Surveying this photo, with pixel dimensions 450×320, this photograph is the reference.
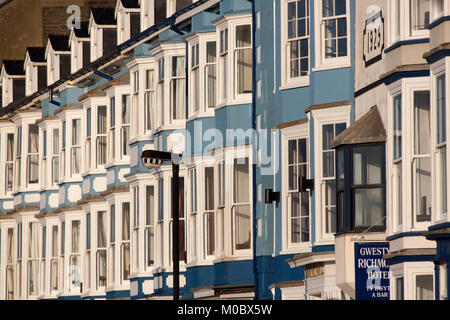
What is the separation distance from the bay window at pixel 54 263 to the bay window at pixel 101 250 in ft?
17.5

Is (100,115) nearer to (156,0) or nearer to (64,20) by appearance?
(156,0)

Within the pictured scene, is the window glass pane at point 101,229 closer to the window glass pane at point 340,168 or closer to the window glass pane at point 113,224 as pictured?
the window glass pane at point 113,224

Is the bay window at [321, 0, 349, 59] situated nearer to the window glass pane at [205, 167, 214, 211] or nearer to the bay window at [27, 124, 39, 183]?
the window glass pane at [205, 167, 214, 211]

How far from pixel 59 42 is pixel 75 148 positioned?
8.67 m

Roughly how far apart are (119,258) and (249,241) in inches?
513

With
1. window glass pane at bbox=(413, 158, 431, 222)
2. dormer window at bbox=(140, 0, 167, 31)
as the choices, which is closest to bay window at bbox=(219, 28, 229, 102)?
dormer window at bbox=(140, 0, 167, 31)

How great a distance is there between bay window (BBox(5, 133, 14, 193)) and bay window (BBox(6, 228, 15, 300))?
182 cm

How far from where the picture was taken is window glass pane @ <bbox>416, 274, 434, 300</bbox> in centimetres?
2646

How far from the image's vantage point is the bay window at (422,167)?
25.7 meters

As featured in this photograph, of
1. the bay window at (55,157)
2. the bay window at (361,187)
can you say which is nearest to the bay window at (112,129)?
the bay window at (55,157)

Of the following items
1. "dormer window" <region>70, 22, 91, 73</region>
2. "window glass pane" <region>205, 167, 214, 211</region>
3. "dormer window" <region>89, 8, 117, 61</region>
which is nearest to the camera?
"window glass pane" <region>205, 167, 214, 211</region>

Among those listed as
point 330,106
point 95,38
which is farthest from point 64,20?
point 330,106

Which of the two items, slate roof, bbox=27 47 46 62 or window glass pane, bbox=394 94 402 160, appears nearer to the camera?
window glass pane, bbox=394 94 402 160
